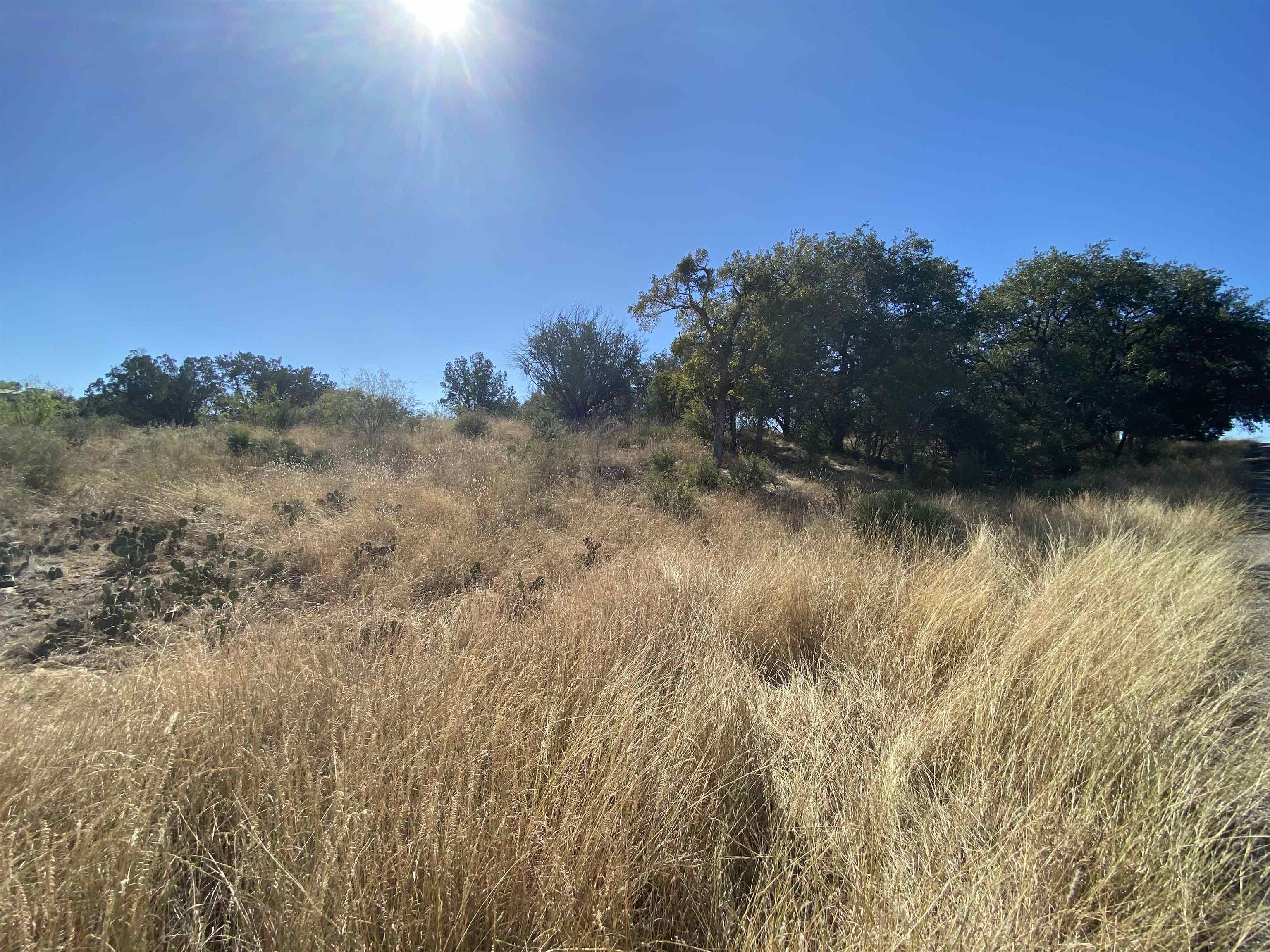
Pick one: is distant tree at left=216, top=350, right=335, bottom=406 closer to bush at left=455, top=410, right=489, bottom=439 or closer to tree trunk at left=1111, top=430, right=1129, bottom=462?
bush at left=455, top=410, right=489, bottom=439

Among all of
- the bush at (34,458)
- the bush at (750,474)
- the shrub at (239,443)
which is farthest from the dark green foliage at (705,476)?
the bush at (34,458)

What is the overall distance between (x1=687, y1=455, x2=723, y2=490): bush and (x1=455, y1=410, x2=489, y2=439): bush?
702 centimetres

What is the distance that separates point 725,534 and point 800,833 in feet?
15.0

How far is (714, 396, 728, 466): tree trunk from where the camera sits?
461 inches

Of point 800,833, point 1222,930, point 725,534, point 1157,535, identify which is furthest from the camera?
point 725,534

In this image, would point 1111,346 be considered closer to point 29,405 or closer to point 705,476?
point 705,476

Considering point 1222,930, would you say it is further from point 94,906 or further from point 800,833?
point 94,906

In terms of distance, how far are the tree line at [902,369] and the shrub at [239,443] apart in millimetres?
2963

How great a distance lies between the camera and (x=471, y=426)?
15.2 meters

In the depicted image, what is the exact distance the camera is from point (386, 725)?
6.66ft

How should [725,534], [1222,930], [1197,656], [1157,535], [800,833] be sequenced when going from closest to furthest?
1. [1222,930]
2. [800,833]
3. [1197,656]
4. [1157,535]
5. [725,534]

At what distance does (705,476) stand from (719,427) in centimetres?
191

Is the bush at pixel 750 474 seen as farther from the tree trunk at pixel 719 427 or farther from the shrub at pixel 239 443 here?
the shrub at pixel 239 443

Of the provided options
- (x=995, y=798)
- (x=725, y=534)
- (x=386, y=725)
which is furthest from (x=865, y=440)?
(x=386, y=725)
